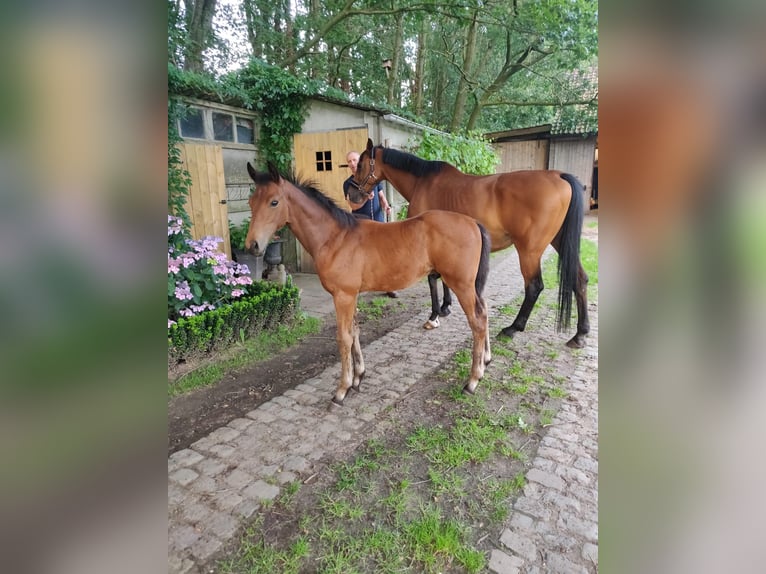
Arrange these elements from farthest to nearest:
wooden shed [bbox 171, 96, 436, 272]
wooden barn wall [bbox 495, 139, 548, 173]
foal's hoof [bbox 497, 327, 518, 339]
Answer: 1. wooden barn wall [bbox 495, 139, 548, 173]
2. wooden shed [bbox 171, 96, 436, 272]
3. foal's hoof [bbox 497, 327, 518, 339]

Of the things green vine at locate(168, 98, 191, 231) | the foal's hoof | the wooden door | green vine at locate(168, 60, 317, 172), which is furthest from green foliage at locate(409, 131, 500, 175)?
the foal's hoof

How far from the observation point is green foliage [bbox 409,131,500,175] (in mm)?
7309

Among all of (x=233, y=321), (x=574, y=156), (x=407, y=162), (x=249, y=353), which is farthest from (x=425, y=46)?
(x=249, y=353)

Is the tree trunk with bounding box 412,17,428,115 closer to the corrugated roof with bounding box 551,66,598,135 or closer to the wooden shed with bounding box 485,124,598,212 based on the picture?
the wooden shed with bounding box 485,124,598,212

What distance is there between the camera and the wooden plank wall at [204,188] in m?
5.10

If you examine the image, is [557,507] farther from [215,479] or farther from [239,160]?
[239,160]

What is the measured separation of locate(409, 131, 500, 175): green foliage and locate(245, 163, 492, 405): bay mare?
4646 millimetres

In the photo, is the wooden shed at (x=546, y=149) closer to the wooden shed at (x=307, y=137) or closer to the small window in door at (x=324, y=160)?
the wooden shed at (x=307, y=137)

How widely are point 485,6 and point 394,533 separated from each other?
7.52 m

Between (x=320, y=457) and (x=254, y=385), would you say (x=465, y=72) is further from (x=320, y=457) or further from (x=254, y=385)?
(x=320, y=457)

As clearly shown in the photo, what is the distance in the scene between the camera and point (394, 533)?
72.3 inches

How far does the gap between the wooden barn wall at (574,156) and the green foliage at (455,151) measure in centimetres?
509

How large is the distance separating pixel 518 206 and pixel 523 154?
10.8 meters
